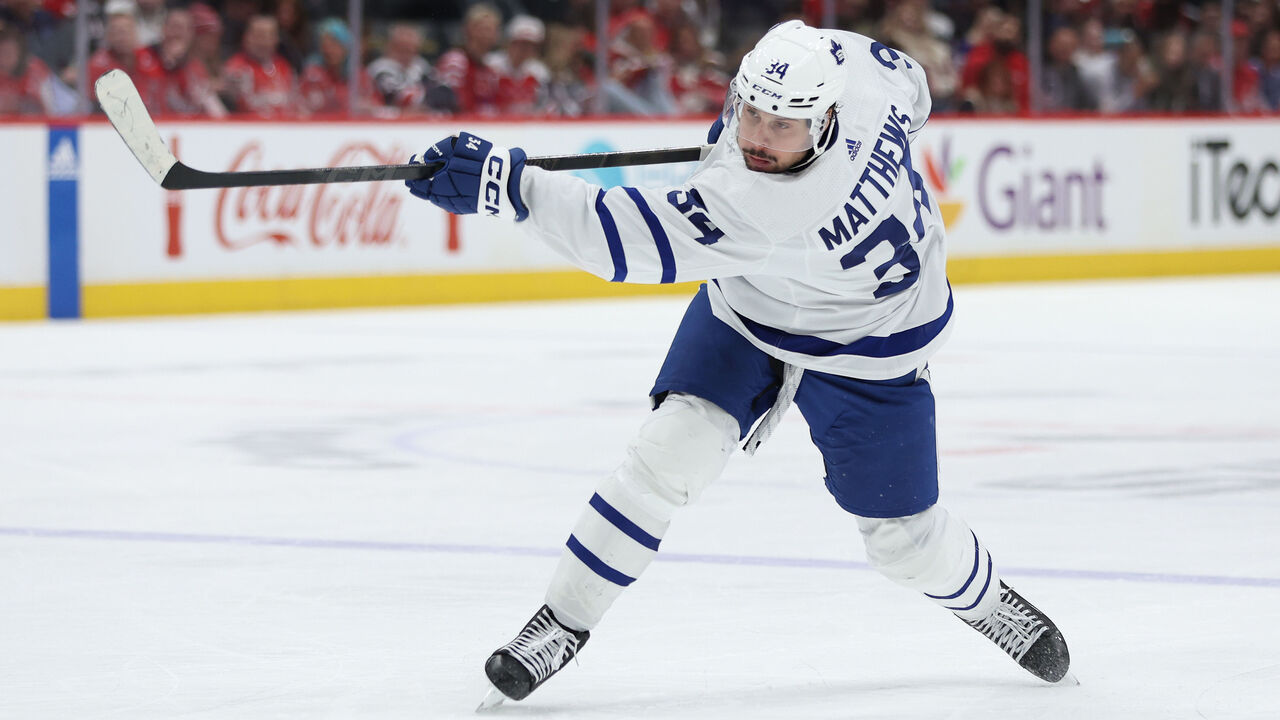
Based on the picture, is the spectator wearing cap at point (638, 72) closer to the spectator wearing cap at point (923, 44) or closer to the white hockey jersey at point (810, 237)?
the spectator wearing cap at point (923, 44)

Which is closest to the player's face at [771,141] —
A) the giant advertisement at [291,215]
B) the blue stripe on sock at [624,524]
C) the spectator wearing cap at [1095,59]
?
the blue stripe on sock at [624,524]

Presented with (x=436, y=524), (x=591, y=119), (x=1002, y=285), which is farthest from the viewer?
(x=1002, y=285)

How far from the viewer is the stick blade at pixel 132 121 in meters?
3.09

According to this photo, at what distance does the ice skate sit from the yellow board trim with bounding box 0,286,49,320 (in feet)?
22.9

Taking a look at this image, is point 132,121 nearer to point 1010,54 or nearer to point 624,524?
point 624,524

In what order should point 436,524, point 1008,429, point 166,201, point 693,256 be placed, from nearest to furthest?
point 693,256 → point 436,524 → point 1008,429 → point 166,201

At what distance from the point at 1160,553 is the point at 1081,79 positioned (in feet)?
29.3

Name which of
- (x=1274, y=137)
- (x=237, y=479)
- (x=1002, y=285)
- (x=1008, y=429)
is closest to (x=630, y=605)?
(x=237, y=479)

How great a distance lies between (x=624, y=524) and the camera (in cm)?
291

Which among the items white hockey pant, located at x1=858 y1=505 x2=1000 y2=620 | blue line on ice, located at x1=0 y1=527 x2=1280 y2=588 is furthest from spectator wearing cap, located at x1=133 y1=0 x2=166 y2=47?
white hockey pant, located at x1=858 y1=505 x2=1000 y2=620

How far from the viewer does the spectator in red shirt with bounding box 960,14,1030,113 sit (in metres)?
12.2

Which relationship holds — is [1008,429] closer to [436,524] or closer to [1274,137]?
[436,524]

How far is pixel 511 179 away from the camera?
9.02ft

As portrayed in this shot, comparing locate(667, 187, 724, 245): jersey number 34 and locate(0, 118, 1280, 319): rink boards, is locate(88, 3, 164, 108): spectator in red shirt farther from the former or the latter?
locate(667, 187, 724, 245): jersey number 34
